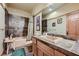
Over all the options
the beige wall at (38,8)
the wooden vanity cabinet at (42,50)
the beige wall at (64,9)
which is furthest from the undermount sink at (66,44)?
the beige wall at (38,8)

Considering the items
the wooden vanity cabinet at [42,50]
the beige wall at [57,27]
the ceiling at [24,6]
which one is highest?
the ceiling at [24,6]

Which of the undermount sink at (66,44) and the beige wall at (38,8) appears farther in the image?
the beige wall at (38,8)

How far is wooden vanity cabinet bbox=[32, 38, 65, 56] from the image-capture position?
1265 mm

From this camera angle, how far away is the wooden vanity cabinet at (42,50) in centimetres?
126

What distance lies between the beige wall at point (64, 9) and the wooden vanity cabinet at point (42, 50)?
1.49 ft

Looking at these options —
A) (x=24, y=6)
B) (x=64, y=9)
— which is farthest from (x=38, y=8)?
(x=64, y=9)

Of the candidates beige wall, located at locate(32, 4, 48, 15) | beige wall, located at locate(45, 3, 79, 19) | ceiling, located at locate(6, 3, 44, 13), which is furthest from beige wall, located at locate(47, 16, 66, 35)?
ceiling, located at locate(6, 3, 44, 13)

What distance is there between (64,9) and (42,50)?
0.72 metres

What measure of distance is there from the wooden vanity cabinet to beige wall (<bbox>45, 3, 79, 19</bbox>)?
46 centimetres

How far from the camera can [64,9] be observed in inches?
55.7

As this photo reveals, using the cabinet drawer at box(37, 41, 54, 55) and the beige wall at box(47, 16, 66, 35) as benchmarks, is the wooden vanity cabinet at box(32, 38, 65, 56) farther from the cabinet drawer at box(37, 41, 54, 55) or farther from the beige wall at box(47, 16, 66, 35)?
the beige wall at box(47, 16, 66, 35)

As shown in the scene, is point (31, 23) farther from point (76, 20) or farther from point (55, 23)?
point (76, 20)

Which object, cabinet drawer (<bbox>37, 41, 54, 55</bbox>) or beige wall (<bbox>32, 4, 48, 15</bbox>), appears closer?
cabinet drawer (<bbox>37, 41, 54, 55</bbox>)

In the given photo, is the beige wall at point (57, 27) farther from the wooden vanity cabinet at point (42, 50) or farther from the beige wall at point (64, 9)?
the wooden vanity cabinet at point (42, 50)
